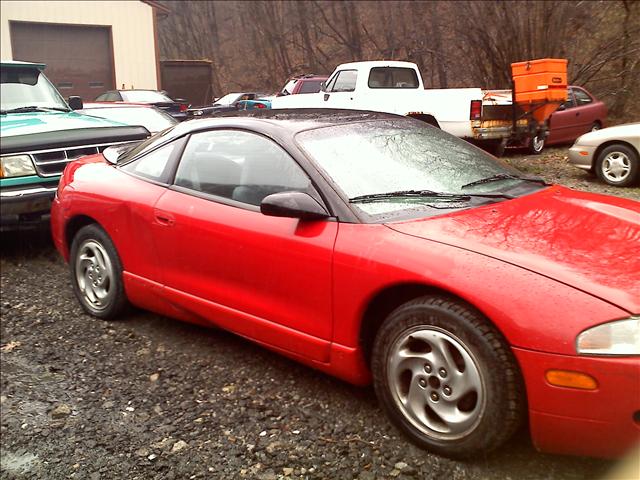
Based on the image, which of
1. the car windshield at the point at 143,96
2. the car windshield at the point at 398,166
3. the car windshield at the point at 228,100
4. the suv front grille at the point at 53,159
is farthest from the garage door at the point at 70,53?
the car windshield at the point at 398,166

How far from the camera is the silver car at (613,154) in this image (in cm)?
904

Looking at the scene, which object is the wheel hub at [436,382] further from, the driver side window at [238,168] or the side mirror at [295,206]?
the driver side window at [238,168]

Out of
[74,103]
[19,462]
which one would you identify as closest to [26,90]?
[74,103]

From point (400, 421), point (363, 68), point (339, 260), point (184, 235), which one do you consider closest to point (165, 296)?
point (184, 235)

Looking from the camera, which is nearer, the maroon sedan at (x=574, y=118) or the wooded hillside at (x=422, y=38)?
the maroon sedan at (x=574, y=118)

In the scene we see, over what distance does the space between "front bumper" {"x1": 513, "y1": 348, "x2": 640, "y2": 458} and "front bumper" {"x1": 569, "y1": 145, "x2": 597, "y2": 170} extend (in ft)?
26.1

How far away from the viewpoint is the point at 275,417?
10.2ft

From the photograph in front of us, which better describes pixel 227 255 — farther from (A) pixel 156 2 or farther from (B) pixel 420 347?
(A) pixel 156 2

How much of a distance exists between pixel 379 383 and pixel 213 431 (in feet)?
2.69

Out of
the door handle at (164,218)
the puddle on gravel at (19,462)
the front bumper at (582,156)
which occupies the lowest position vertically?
the puddle on gravel at (19,462)

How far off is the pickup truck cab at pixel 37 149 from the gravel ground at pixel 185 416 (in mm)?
1658

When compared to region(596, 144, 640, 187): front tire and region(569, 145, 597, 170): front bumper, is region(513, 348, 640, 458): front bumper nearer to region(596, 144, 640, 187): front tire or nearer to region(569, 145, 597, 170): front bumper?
region(596, 144, 640, 187): front tire

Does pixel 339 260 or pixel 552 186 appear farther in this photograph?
pixel 552 186

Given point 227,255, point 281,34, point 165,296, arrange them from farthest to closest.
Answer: point 281,34 → point 165,296 → point 227,255
